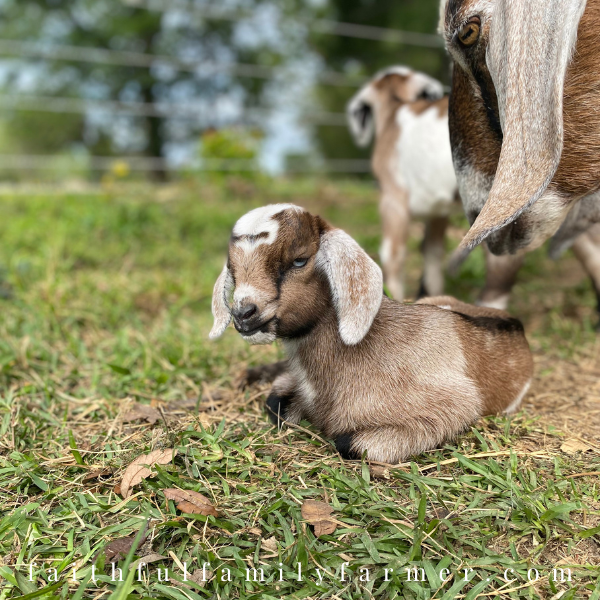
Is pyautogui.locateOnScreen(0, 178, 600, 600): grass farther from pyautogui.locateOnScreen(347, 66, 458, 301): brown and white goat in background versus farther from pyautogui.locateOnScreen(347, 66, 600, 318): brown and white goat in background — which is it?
pyautogui.locateOnScreen(347, 66, 458, 301): brown and white goat in background

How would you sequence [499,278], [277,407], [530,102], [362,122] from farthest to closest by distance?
[362,122] < [499,278] < [277,407] < [530,102]

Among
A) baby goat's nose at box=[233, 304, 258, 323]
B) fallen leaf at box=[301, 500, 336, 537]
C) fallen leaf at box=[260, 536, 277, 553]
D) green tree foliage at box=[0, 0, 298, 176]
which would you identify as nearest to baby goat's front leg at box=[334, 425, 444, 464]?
fallen leaf at box=[301, 500, 336, 537]

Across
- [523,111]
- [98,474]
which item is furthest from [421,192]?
[98,474]

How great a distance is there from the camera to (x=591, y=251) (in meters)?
3.46

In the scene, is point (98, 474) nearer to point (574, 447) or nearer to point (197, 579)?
point (197, 579)

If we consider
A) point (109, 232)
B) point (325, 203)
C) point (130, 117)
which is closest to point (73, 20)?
point (130, 117)

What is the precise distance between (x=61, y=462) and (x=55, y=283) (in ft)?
6.60

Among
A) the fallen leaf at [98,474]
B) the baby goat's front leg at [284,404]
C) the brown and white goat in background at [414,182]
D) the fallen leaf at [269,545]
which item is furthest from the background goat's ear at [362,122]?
the fallen leaf at [269,545]

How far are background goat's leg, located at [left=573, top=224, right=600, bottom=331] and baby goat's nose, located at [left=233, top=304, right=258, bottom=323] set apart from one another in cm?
233

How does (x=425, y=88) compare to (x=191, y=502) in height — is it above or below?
above

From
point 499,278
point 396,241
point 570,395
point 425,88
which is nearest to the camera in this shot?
point 570,395

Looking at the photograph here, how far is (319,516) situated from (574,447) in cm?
97

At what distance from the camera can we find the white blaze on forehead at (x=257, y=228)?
190 centimetres

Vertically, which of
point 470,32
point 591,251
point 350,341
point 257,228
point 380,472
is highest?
point 470,32
